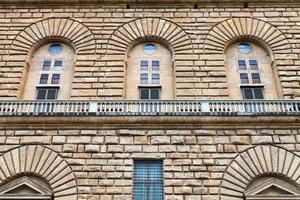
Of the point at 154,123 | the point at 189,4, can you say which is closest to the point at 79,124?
the point at 154,123

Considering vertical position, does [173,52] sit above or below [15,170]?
above

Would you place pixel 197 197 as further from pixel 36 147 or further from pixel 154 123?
pixel 36 147

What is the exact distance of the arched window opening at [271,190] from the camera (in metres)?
12.6

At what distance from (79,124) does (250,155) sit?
17.9ft

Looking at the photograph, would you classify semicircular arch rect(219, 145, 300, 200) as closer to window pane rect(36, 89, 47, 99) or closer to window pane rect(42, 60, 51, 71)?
window pane rect(36, 89, 47, 99)

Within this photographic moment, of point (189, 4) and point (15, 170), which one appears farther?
point (189, 4)

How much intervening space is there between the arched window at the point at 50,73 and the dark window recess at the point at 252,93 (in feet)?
20.7

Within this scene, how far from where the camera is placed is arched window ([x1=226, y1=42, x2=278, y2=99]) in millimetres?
15500

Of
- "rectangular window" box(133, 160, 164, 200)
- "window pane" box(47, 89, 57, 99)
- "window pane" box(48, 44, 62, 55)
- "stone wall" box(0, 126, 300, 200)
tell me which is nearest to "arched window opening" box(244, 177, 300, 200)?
"stone wall" box(0, 126, 300, 200)

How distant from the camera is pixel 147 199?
42.0ft

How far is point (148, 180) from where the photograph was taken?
43.4ft

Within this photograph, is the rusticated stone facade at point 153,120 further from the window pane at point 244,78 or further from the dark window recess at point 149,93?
the dark window recess at point 149,93

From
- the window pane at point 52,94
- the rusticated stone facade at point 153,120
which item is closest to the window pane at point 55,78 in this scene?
the window pane at point 52,94

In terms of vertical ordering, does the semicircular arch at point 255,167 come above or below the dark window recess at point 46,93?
below
